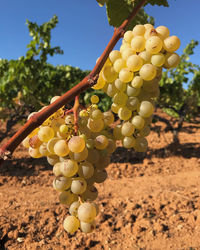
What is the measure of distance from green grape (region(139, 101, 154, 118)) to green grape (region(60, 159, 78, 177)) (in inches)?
13.6

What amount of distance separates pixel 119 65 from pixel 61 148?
40 cm

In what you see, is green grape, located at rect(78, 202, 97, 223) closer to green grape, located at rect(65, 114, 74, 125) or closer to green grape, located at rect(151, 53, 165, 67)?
green grape, located at rect(65, 114, 74, 125)

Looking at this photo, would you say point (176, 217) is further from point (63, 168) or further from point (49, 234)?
point (63, 168)

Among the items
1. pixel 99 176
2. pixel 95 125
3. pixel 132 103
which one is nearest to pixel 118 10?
pixel 132 103

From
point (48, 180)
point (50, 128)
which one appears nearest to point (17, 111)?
point (48, 180)

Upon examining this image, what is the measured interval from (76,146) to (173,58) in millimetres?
499

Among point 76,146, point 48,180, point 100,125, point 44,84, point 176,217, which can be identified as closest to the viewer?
point 76,146

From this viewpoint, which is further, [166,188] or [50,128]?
[166,188]

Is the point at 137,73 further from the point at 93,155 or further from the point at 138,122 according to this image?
the point at 93,155

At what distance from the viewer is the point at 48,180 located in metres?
4.68

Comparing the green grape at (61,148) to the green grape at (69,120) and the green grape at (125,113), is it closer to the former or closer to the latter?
the green grape at (69,120)

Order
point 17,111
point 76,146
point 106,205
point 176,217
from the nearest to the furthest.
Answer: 1. point 76,146
2. point 176,217
3. point 106,205
4. point 17,111

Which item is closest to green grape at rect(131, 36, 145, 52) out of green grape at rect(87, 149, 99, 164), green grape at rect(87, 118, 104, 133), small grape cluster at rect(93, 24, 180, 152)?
small grape cluster at rect(93, 24, 180, 152)

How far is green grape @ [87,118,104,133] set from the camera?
0.86 meters
